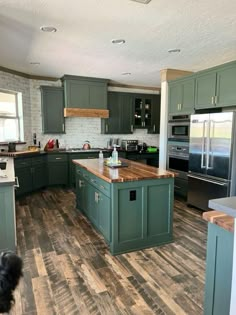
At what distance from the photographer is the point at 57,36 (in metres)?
3.19

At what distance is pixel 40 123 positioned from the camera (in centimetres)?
584

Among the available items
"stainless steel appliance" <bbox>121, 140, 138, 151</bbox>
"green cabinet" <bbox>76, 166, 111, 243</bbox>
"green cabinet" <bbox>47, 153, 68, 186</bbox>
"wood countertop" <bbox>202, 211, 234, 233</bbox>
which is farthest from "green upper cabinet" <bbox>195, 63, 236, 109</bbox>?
"green cabinet" <bbox>47, 153, 68, 186</bbox>

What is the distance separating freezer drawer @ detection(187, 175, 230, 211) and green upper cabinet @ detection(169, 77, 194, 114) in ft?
4.40

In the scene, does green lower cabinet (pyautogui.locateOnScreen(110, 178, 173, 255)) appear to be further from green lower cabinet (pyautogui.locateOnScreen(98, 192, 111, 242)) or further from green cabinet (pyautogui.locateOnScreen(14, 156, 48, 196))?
green cabinet (pyautogui.locateOnScreen(14, 156, 48, 196))

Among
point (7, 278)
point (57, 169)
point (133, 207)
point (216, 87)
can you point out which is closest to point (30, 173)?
point (57, 169)

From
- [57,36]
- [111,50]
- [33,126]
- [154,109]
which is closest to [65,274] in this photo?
[57,36]

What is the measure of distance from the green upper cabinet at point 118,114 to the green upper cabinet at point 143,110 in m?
0.18

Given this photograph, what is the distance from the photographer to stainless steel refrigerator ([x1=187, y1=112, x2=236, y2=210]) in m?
3.49

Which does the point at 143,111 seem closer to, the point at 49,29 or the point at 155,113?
the point at 155,113

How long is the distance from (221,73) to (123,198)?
105 inches

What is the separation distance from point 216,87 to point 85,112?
3.06 m

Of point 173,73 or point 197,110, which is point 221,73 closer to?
point 197,110

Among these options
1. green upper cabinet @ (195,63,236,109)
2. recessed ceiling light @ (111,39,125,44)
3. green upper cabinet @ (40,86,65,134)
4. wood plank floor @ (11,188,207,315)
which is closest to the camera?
wood plank floor @ (11,188,207,315)

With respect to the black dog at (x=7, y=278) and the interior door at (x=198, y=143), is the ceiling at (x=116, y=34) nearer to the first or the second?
the interior door at (x=198, y=143)
